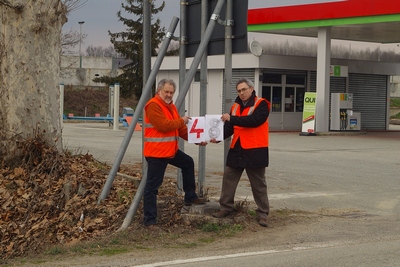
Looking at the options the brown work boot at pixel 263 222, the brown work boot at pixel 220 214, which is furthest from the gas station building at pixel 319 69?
the brown work boot at pixel 220 214

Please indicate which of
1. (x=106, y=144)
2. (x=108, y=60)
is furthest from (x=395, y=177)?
(x=108, y=60)

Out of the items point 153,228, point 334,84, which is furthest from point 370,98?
point 153,228

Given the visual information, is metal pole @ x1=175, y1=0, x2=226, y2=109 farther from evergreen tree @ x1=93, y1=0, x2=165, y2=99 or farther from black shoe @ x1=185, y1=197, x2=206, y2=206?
evergreen tree @ x1=93, y1=0, x2=165, y2=99

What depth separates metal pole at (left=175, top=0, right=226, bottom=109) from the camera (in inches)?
389

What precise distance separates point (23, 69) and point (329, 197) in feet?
17.9

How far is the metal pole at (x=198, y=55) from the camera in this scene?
9.88 m

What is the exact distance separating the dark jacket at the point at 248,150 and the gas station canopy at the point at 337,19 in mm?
20714

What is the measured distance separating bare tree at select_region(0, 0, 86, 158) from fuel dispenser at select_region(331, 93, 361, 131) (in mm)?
23727

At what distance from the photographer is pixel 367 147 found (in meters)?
25.0

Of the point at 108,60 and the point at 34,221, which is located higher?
the point at 108,60

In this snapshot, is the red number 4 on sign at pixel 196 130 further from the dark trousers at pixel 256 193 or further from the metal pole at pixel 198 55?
the dark trousers at pixel 256 193

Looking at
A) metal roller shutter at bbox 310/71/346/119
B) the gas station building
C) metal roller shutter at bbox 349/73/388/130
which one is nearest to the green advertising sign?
the gas station building

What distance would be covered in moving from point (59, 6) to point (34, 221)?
3.89m

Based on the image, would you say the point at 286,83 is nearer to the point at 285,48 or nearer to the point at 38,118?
the point at 285,48
